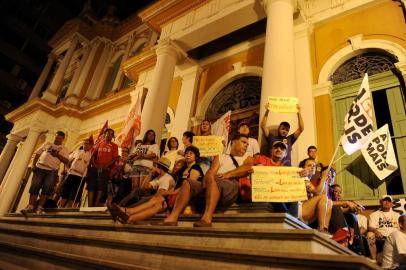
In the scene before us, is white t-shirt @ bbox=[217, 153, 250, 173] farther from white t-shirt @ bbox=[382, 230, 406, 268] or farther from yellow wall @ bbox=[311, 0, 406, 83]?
yellow wall @ bbox=[311, 0, 406, 83]

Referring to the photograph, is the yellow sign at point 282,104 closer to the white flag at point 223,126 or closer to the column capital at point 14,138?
the white flag at point 223,126

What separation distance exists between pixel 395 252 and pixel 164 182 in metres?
3.10

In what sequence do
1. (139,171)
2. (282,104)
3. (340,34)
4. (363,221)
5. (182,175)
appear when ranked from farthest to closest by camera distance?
(340,34), (139,171), (363,221), (182,175), (282,104)

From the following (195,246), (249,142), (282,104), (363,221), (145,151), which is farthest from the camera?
(145,151)

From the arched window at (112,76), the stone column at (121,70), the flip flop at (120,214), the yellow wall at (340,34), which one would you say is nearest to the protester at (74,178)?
the flip flop at (120,214)

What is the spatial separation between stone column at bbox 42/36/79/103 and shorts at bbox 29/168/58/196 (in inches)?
465

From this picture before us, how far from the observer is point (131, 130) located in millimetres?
7480

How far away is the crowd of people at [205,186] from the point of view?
3.51m

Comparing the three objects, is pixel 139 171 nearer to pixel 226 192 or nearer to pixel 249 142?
pixel 249 142

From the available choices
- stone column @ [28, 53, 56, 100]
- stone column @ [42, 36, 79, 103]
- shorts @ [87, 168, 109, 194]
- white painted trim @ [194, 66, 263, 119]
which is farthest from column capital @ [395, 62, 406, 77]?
stone column @ [28, 53, 56, 100]

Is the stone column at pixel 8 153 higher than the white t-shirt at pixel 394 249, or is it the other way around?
the stone column at pixel 8 153

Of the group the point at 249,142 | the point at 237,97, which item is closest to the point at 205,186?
the point at 249,142

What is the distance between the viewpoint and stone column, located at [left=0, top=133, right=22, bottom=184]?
16703 millimetres

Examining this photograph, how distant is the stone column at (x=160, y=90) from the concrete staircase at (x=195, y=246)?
360 cm
